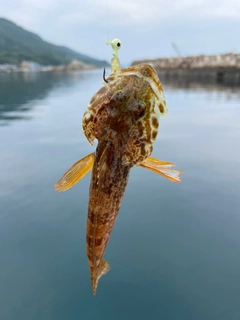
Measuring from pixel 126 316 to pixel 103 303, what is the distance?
0.38m

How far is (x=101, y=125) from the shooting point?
218 cm

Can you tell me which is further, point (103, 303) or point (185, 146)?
point (185, 146)

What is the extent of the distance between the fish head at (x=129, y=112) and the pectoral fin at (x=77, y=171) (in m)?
0.24

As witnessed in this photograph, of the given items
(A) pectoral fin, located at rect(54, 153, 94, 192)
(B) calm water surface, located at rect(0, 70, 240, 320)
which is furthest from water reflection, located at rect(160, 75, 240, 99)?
(A) pectoral fin, located at rect(54, 153, 94, 192)

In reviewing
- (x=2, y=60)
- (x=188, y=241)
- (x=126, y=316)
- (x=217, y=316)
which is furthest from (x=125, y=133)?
(x=2, y=60)

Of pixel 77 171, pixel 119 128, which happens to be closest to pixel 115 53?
pixel 119 128

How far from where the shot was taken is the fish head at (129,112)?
2.11 meters

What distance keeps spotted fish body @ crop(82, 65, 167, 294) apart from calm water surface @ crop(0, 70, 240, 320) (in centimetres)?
235

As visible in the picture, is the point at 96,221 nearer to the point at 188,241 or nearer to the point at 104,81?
the point at 104,81

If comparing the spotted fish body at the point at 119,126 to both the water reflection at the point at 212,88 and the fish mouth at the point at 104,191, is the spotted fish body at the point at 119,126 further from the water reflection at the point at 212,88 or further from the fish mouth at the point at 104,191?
the water reflection at the point at 212,88

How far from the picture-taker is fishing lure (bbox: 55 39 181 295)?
212cm

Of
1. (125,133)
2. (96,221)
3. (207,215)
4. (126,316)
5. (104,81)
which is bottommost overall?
(126,316)

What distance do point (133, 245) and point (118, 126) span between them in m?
3.32

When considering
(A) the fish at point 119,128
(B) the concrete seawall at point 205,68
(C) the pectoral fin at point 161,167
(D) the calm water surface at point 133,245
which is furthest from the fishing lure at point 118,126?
(B) the concrete seawall at point 205,68
